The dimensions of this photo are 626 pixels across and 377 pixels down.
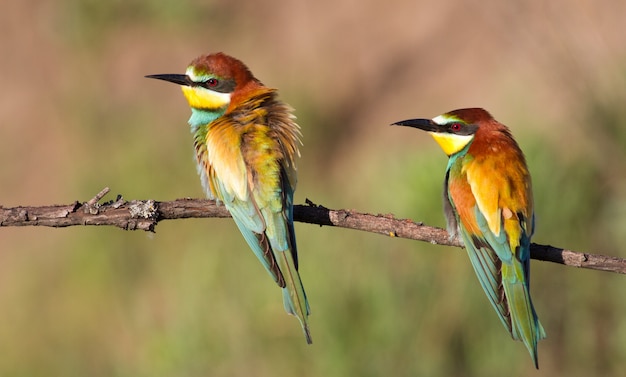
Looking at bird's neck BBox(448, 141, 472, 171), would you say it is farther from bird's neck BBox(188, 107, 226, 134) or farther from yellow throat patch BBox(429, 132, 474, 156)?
bird's neck BBox(188, 107, 226, 134)

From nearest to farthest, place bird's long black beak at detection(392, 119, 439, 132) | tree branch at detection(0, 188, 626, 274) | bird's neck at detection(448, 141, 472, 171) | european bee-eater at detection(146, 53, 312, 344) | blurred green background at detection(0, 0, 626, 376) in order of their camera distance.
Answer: tree branch at detection(0, 188, 626, 274) < european bee-eater at detection(146, 53, 312, 344) < bird's neck at detection(448, 141, 472, 171) < bird's long black beak at detection(392, 119, 439, 132) < blurred green background at detection(0, 0, 626, 376)

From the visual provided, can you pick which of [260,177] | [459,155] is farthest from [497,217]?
[260,177]

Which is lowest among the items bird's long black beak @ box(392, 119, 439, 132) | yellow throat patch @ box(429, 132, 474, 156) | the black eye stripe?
yellow throat patch @ box(429, 132, 474, 156)

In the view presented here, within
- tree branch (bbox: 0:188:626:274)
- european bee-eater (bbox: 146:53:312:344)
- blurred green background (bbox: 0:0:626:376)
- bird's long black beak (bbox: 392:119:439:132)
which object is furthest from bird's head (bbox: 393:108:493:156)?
blurred green background (bbox: 0:0:626:376)

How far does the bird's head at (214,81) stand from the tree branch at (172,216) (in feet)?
2.11

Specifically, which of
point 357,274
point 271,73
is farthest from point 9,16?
point 357,274

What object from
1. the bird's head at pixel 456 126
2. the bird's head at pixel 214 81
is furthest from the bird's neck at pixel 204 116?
the bird's head at pixel 456 126

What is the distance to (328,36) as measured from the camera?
713cm

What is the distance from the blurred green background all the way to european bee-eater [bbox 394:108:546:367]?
1.47m

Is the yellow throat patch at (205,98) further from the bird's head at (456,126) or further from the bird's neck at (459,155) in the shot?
the bird's neck at (459,155)

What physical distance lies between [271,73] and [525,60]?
171cm

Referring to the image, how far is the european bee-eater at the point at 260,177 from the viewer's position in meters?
2.64

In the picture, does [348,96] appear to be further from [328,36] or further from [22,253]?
[22,253]

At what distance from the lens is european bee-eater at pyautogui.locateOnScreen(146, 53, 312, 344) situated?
8.66 feet
